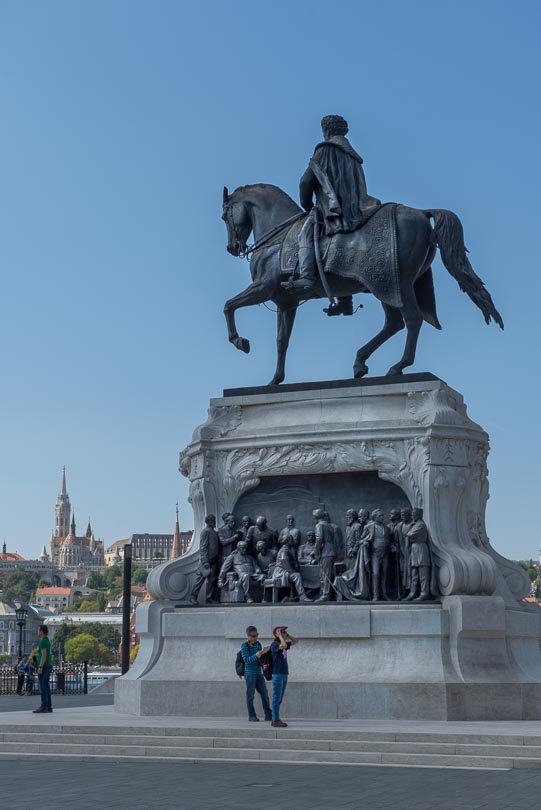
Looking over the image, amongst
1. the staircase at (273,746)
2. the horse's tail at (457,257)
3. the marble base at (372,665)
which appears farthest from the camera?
the horse's tail at (457,257)

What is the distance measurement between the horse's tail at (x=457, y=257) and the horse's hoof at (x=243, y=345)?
386 centimetres

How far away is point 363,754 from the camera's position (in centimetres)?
1538

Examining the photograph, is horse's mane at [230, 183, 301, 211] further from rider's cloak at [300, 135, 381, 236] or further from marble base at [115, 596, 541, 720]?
marble base at [115, 596, 541, 720]

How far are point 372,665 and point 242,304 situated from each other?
713 centimetres

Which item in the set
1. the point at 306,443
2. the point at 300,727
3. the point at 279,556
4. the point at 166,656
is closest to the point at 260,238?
the point at 306,443

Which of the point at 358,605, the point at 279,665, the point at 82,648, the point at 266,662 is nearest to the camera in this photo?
the point at 279,665

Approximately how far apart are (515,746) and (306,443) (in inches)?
284

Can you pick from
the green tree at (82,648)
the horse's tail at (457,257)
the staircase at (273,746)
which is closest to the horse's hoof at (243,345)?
the horse's tail at (457,257)

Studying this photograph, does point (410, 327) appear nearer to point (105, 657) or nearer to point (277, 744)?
point (277, 744)

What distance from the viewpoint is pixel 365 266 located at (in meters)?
21.5

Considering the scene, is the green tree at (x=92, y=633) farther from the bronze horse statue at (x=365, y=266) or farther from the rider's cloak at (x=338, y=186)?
the rider's cloak at (x=338, y=186)

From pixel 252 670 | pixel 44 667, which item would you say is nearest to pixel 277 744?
pixel 252 670

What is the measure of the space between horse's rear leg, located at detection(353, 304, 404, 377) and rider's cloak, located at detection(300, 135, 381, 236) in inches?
66.5

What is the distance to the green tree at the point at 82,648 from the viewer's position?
535ft
